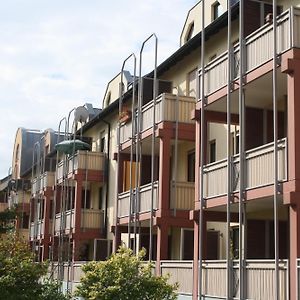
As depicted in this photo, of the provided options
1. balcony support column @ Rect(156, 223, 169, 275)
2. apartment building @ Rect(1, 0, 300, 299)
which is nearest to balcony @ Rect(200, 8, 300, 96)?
apartment building @ Rect(1, 0, 300, 299)

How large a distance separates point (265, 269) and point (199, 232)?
13.9 ft

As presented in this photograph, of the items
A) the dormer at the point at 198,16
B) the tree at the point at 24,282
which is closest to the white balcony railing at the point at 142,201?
the tree at the point at 24,282

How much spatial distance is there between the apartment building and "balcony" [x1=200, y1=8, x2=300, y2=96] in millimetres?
31

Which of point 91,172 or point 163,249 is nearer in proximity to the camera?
point 163,249

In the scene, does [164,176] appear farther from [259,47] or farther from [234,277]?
[259,47]

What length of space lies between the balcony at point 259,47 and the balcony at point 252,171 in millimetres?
2216

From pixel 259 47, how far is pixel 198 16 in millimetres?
10874

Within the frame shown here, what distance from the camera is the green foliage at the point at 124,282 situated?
15.9 meters

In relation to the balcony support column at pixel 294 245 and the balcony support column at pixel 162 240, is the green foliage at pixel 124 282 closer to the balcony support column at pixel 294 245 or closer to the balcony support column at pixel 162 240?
the balcony support column at pixel 294 245

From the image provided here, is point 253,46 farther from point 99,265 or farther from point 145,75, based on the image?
point 145,75

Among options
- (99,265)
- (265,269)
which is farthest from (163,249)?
(265,269)

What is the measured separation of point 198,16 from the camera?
88.7 feet

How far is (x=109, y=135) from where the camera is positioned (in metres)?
34.9

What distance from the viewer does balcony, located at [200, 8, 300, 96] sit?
49.6ft
